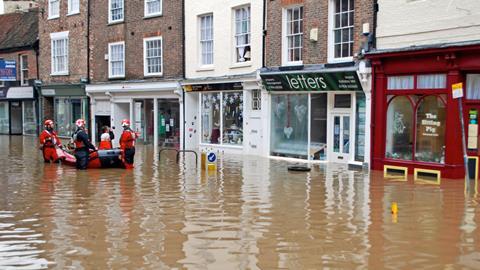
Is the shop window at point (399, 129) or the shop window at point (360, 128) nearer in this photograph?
the shop window at point (399, 129)

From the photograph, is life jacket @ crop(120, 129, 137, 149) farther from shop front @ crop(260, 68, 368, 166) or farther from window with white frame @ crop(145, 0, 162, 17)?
window with white frame @ crop(145, 0, 162, 17)

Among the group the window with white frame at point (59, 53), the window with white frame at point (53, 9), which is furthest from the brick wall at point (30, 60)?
the window with white frame at point (53, 9)

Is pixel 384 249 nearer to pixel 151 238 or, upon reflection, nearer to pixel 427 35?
Answer: pixel 151 238

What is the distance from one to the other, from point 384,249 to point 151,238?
329 centimetres

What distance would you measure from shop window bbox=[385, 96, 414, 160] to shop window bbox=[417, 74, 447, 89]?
75 centimetres

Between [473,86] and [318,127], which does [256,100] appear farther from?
[473,86]

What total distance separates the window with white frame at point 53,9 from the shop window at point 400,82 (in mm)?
22239

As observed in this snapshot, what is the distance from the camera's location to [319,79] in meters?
19.5

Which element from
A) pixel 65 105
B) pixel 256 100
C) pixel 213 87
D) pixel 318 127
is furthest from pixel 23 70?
pixel 318 127

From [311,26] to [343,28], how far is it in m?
1.34

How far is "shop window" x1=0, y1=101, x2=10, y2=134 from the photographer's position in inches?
1524

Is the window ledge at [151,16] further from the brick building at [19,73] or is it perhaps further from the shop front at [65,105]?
the brick building at [19,73]

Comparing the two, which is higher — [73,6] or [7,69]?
[73,6]

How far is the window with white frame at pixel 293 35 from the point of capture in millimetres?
20703
